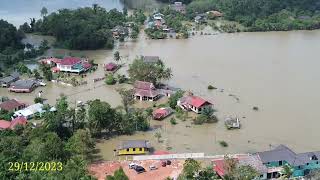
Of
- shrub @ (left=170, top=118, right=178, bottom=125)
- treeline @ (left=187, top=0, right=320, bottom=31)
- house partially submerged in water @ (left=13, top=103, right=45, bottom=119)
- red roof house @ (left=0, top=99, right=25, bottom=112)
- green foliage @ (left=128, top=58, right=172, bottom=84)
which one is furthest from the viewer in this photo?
treeline @ (left=187, top=0, right=320, bottom=31)

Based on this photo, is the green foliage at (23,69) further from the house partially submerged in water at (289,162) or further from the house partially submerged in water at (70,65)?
the house partially submerged in water at (289,162)

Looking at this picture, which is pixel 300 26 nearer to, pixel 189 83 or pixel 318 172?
pixel 189 83

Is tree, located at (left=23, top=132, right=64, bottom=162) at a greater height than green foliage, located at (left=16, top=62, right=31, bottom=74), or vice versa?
green foliage, located at (left=16, top=62, right=31, bottom=74)

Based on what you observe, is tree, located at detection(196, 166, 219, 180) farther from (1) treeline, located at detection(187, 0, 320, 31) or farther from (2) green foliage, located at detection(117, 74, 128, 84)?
(1) treeline, located at detection(187, 0, 320, 31)

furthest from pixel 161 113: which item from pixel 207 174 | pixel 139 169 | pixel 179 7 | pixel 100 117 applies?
pixel 179 7

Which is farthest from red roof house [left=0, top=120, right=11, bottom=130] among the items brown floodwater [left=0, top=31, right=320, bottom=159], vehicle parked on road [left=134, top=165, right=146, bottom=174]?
vehicle parked on road [left=134, top=165, right=146, bottom=174]

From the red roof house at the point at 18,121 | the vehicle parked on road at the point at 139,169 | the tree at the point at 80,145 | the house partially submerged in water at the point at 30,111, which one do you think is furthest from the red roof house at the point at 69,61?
the vehicle parked on road at the point at 139,169
